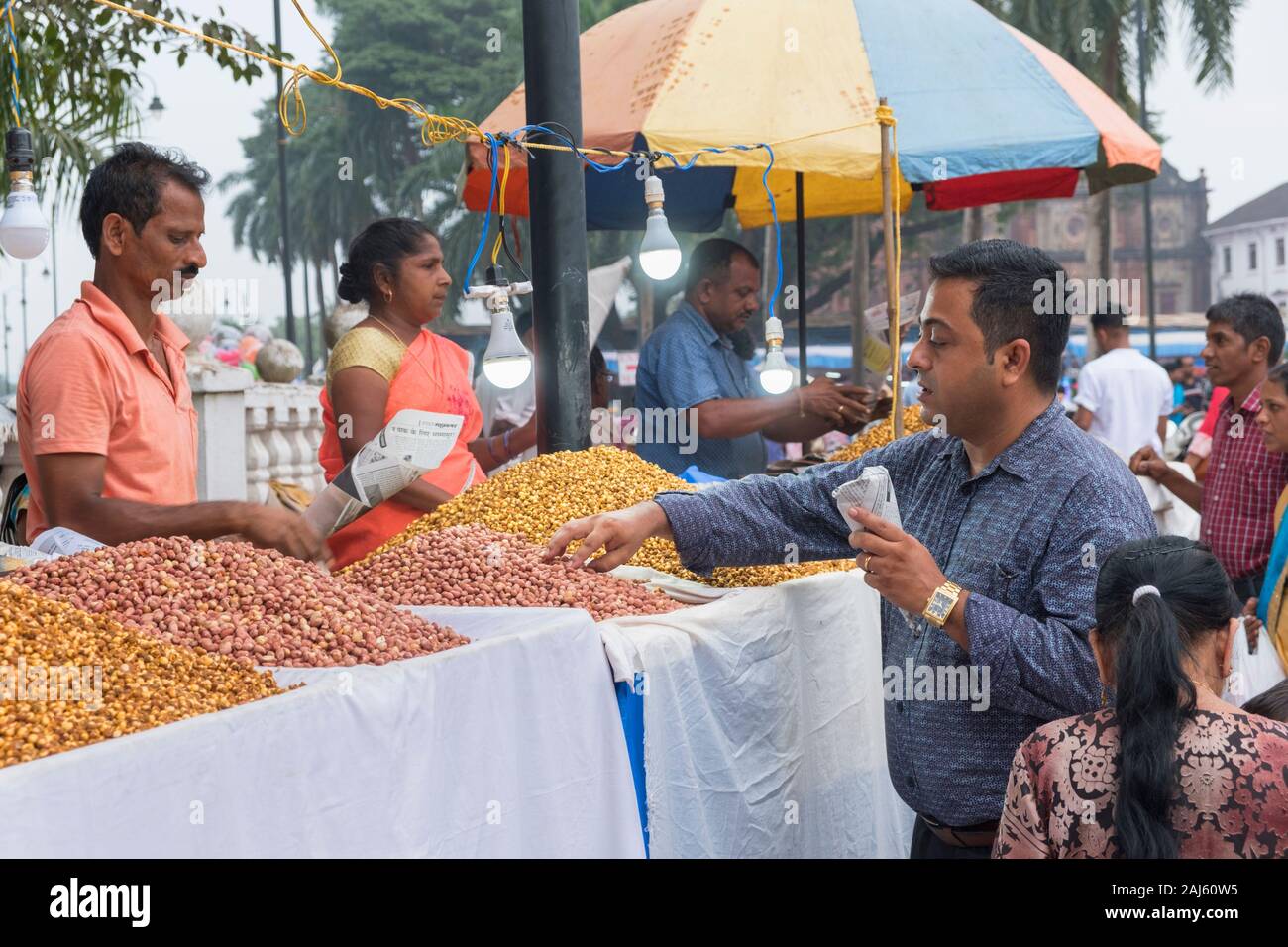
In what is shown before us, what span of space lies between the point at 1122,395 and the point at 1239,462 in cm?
297

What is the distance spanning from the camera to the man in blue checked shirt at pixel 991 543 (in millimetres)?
1946

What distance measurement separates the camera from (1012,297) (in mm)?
2064

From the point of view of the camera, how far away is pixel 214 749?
1.51 metres

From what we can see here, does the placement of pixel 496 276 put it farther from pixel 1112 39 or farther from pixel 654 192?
pixel 1112 39

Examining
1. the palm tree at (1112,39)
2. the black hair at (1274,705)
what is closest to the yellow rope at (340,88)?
the black hair at (1274,705)

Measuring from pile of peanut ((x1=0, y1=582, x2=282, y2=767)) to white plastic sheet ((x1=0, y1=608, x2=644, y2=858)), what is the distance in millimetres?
94

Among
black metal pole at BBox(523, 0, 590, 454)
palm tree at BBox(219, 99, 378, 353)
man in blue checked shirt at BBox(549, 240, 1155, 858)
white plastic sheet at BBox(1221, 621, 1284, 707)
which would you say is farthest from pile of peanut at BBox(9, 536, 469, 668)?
palm tree at BBox(219, 99, 378, 353)

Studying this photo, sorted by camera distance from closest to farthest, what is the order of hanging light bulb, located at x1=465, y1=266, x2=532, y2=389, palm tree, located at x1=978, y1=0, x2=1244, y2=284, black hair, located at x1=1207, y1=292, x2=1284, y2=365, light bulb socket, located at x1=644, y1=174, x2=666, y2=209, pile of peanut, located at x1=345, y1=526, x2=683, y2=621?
1. pile of peanut, located at x1=345, y1=526, x2=683, y2=621
2. hanging light bulb, located at x1=465, y1=266, x2=532, y2=389
3. light bulb socket, located at x1=644, y1=174, x2=666, y2=209
4. black hair, located at x1=1207, y1=292, x2=1284, y2=365
5. palm tree, located at x1=978, y1=0, x2=1244, y2=284

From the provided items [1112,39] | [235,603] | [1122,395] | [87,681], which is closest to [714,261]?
[235,603]

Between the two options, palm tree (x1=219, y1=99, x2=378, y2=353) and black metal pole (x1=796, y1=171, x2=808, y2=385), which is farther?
palm tree (x1=219, y1=99, x2=378, y2=353)

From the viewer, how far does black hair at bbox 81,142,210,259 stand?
254 cm

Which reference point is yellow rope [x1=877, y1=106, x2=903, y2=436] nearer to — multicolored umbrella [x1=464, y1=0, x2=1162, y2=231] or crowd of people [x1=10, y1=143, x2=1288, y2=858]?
multicolored umbrella [x1=464, y1=0, x2=1162, y2=231]

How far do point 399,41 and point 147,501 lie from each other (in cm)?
3546
